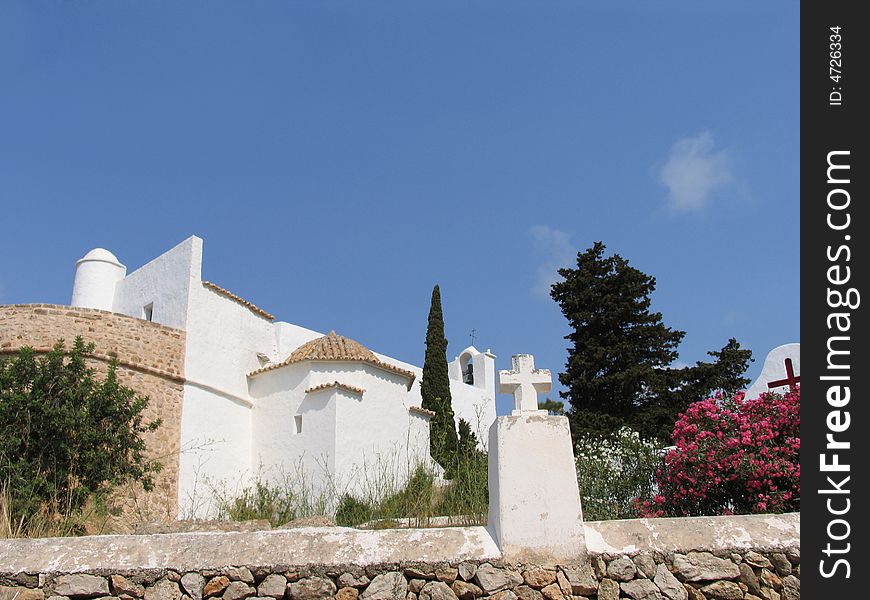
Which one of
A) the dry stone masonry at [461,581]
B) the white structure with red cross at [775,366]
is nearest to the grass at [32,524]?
the dry stone masonry at [461,581]

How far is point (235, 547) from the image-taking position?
14.4 feet

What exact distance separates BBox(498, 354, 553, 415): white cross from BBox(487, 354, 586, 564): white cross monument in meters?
0.60

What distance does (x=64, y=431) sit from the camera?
11227mm

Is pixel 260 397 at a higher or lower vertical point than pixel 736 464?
higher

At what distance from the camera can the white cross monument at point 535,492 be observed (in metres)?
4.41

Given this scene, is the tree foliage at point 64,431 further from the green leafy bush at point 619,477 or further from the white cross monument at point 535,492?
the white cross monument at point 535,492

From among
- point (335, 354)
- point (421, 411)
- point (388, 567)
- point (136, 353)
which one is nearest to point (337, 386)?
point (335, 354)

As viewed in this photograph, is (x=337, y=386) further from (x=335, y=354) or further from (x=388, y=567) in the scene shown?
(x=388, y=567)

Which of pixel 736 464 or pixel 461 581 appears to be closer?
pixel 461 581

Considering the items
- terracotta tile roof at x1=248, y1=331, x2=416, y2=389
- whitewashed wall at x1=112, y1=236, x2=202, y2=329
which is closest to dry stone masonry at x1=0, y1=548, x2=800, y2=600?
terracotta tile roof at x1=248, y1=331, x2=416, y2=389

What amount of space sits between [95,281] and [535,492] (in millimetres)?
17839

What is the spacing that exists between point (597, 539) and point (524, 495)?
544mm

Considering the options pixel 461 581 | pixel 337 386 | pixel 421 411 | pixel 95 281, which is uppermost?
pixel 95 281
